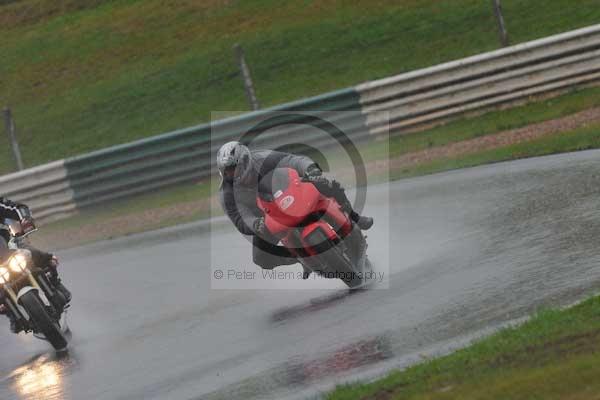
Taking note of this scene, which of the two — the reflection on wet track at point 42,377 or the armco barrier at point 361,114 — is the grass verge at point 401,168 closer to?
the armco barrier at point 361,114

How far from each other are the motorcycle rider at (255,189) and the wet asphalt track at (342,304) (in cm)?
51

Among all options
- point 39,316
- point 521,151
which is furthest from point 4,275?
point 521,151

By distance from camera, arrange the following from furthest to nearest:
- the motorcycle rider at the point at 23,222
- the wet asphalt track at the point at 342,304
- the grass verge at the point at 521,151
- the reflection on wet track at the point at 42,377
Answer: the grass verge at the point at 521,151 < the motorcycle rider at the point at 23,222 < the reflection on wet track at the point at 42,377 < the wet asphalt track at the point at 342,304

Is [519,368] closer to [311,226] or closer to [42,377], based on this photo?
[311,226]

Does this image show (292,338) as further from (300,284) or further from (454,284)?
(300,284)

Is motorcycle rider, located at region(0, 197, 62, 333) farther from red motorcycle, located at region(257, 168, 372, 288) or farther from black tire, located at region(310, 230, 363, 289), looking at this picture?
black tire, located at region(310, 230, 363, 289)

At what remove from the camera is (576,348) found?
22.1 ft

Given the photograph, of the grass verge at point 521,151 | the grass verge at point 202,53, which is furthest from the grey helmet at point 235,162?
the grass verge at point 202,53

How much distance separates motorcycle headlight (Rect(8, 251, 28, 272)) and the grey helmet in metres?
2.02

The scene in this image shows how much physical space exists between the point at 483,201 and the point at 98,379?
5340mm

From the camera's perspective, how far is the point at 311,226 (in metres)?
10.2

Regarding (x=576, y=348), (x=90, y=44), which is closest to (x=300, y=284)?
(x=576, y=348)

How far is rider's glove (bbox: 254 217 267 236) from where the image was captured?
1044 centimetres

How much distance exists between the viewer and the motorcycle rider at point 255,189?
10.5 meters
